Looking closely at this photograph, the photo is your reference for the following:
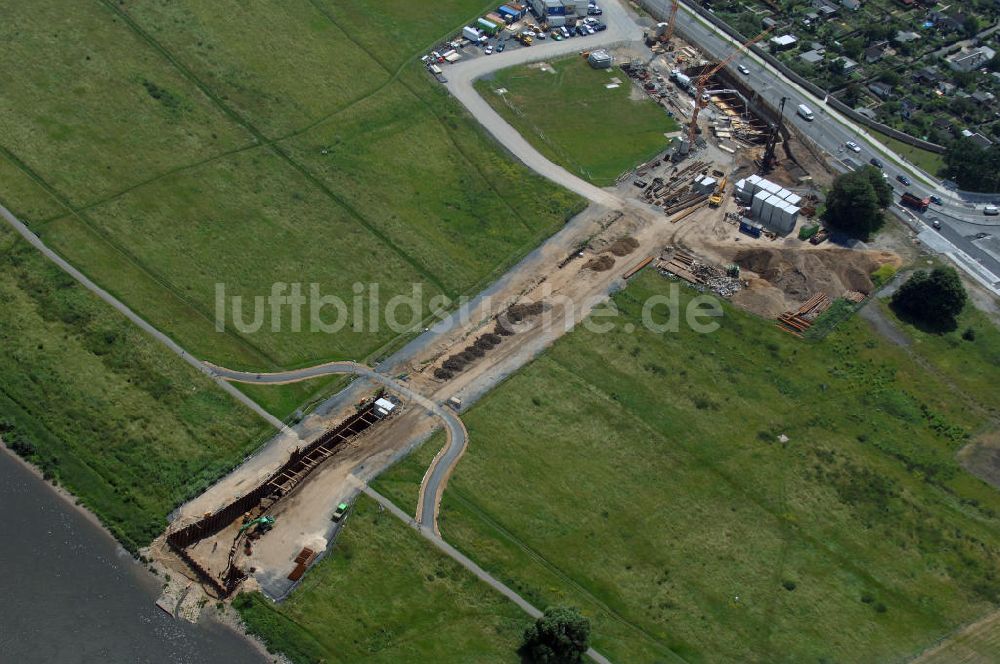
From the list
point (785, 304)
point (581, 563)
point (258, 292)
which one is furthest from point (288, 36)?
point (581, 563)

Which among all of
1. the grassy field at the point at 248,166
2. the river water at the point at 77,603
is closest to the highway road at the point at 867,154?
the grassy field at the point at 248,166

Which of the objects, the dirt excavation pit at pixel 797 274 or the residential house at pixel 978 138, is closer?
the dirt excavation pit at pixel 797 274

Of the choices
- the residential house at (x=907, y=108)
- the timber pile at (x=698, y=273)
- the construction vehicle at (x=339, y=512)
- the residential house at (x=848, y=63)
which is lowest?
the construction vehicle at (x=339, y=512)

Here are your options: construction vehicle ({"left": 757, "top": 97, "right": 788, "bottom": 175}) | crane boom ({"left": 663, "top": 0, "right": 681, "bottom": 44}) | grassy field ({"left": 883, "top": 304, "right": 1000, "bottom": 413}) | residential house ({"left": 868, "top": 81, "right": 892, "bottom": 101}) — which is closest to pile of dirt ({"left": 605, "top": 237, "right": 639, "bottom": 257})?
construction vehicle ({"left": 757, "top": 97, "right": 788, "bottom": 175})

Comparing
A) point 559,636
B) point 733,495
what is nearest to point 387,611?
point 559,636

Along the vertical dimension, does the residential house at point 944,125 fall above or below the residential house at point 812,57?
below

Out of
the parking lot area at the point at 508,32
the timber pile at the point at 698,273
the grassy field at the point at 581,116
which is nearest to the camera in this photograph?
the timber pile at the point at 698,273

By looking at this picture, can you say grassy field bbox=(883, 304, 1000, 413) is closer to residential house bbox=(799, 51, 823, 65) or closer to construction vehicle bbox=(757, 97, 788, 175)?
construction vehicle bbox=(757, 97, 788, 175)

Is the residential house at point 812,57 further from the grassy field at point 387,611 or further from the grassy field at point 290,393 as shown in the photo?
the grassy field at point 387,611
